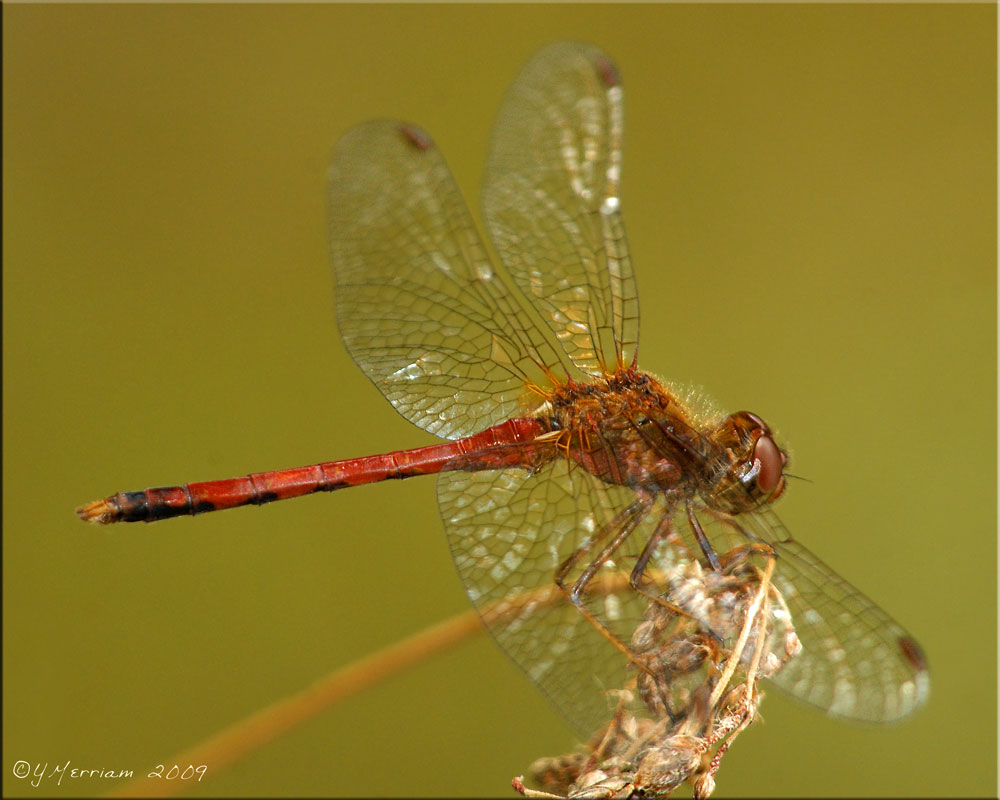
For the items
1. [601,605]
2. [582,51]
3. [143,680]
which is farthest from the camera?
[143,680]

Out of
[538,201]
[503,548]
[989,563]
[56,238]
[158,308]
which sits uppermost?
[56,238]

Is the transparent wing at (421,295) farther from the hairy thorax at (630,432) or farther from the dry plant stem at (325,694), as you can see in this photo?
the dry plant stem at (325,694)

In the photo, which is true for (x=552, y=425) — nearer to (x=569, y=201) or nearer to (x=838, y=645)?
(x=569, y=201)

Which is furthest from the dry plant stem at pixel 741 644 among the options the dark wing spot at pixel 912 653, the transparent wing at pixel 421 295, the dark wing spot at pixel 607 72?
the dark wing spot at pixel 607 72

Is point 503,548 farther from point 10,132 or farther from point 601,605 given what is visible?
point 10,132

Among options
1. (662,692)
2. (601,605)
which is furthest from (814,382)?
(662,692)

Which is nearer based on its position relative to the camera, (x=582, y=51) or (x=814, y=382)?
(x=582, y=51)

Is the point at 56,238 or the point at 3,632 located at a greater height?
the point at 56,238
